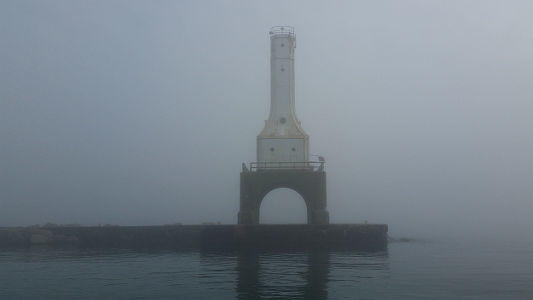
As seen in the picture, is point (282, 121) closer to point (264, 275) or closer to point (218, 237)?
point (218, 237)

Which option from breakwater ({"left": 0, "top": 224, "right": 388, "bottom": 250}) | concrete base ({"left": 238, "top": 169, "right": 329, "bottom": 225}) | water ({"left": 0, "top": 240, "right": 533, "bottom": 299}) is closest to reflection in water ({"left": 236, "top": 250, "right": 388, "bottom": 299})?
water ({"left": 0, "top": 240, "right": 533, "bottom": 299})

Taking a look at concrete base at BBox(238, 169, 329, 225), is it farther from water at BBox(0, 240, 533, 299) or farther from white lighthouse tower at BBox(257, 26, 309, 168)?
water at BBox(0, 240, 533, 299)

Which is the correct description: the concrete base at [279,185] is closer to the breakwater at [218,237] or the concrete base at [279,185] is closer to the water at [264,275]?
the breakwater at [218,237]

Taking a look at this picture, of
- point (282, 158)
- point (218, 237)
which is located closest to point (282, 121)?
point (282, 158)

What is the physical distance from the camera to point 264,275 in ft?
72.8

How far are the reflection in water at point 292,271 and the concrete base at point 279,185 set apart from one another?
5.28m

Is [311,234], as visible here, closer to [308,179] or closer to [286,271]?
[308,179]

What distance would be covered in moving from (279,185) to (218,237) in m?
5.71

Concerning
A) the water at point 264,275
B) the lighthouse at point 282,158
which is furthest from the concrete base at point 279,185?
the water at point 264,275

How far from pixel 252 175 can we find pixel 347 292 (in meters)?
21.1

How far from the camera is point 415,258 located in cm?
3114

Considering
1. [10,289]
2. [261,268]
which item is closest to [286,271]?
[261,268]

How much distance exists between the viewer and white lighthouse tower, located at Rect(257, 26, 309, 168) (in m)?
40.2

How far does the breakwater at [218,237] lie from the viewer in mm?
36250
